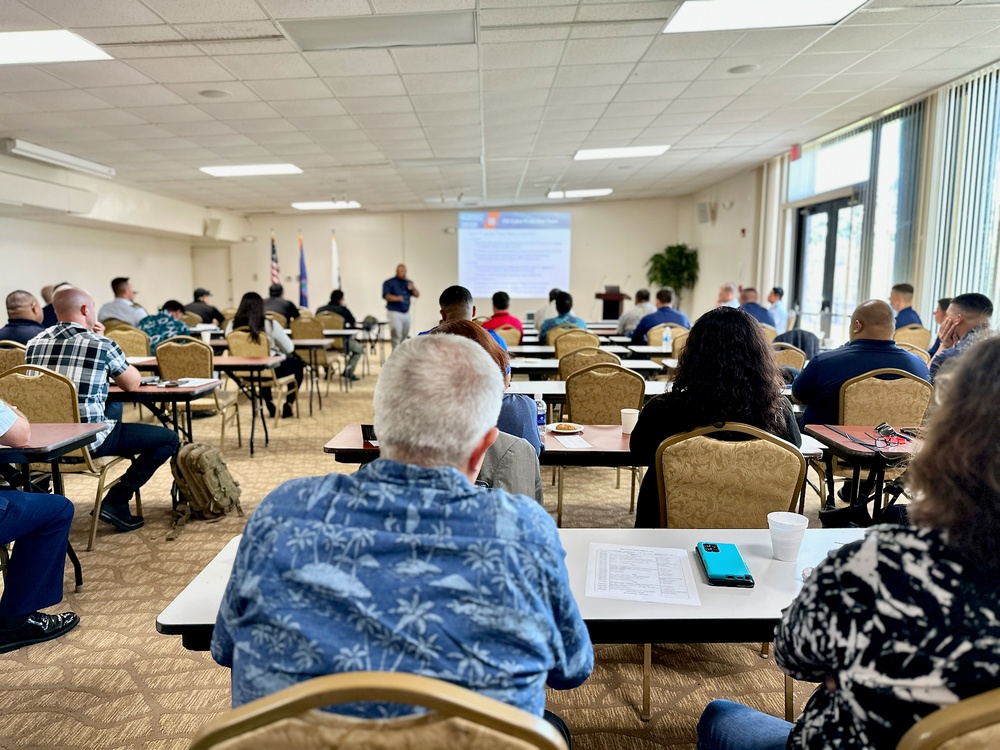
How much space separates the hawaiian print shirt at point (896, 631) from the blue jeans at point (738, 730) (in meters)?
0.29

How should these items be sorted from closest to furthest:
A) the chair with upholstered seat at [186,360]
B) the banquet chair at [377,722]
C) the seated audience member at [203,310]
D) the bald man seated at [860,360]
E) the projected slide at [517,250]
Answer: the banquet chair at [377,722] < the bald man seated at [860,360] < the chair with upholstered seat at [186,360] < the seated audience member at [203,310] < the projected slide at [517,250]

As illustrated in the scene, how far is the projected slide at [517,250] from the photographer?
1342cm

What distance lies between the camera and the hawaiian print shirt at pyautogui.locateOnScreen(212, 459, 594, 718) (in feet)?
2.82

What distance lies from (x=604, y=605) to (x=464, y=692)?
610 millimetres

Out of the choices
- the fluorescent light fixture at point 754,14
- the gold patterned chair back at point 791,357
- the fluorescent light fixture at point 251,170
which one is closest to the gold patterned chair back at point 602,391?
the gold patterned chair back at point 791,357

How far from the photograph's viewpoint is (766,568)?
1.48 m

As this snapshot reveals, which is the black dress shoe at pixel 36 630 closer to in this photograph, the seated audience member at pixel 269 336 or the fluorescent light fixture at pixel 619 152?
the seated audience member at pixel 269 336

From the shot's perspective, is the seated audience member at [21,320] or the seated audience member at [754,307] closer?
the seated audience member at [21,320]

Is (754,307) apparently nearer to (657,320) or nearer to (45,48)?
(657,320)

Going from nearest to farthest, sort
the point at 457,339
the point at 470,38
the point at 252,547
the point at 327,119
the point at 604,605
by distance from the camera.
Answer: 1. the point at 252,547
2. the point at 457,339
3. the point at 604,605
4. the point at 470,38
5. the point at 327,119

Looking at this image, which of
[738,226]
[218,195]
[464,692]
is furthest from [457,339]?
[218,195]

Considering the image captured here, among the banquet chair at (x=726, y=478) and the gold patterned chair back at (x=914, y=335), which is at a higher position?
the gold patterned chair back at (x=914, y=335)

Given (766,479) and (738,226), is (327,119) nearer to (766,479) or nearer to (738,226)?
(766,479)

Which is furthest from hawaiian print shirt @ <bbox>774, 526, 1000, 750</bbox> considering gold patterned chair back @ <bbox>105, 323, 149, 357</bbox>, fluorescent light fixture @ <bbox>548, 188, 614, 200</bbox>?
fluorescent light fixture @ <bbox>548, 188, 614, 200</bbox>
